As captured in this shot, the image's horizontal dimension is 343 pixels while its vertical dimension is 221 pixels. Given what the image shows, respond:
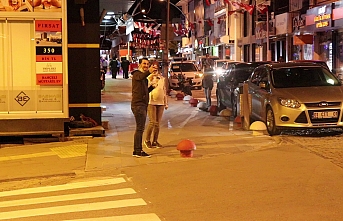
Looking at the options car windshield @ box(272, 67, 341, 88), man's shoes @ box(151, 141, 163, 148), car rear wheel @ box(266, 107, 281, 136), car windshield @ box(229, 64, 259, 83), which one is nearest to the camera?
man's shoes @ box(151, 141, 163, 148)

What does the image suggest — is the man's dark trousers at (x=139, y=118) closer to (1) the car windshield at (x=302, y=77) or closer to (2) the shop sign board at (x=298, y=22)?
(1) the car windshield at (x=302, y=77)

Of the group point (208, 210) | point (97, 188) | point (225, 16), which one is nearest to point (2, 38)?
point (97, 188)

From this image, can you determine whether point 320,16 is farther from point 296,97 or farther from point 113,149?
point 113,149

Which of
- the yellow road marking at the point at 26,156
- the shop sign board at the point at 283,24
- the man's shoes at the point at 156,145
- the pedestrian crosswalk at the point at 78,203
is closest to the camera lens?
the pedestrian crosswalk at the point at 78,203

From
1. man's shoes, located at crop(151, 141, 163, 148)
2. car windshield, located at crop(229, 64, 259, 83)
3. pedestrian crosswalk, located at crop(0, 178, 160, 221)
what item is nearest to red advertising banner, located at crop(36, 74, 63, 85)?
man's shoes, located at crop(151, 141, 163, 148)

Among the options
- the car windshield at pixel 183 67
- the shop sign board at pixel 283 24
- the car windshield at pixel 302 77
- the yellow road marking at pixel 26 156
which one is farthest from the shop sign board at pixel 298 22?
the yellow road marking at pixel 26 156

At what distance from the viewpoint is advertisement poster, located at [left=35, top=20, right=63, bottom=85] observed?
475 inches

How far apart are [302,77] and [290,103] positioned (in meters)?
1.41

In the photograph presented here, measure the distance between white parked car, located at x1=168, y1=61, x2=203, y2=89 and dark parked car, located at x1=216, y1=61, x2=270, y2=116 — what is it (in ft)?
39.2

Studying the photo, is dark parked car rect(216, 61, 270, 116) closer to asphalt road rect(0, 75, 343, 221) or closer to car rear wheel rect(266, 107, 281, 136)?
car rear wheel rect(266, 107, 281, 136)

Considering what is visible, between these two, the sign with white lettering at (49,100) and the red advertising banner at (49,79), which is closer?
the red advertising banner at (49,79)

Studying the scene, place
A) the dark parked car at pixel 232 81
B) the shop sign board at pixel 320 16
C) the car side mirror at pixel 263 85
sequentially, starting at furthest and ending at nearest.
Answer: the shop sign board at pixel 320 16
the dark parked car at pixel 232 81
the car side mirror at pixel 263 85

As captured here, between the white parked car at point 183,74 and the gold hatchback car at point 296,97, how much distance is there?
16.9 meters

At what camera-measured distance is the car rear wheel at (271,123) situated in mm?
12625
